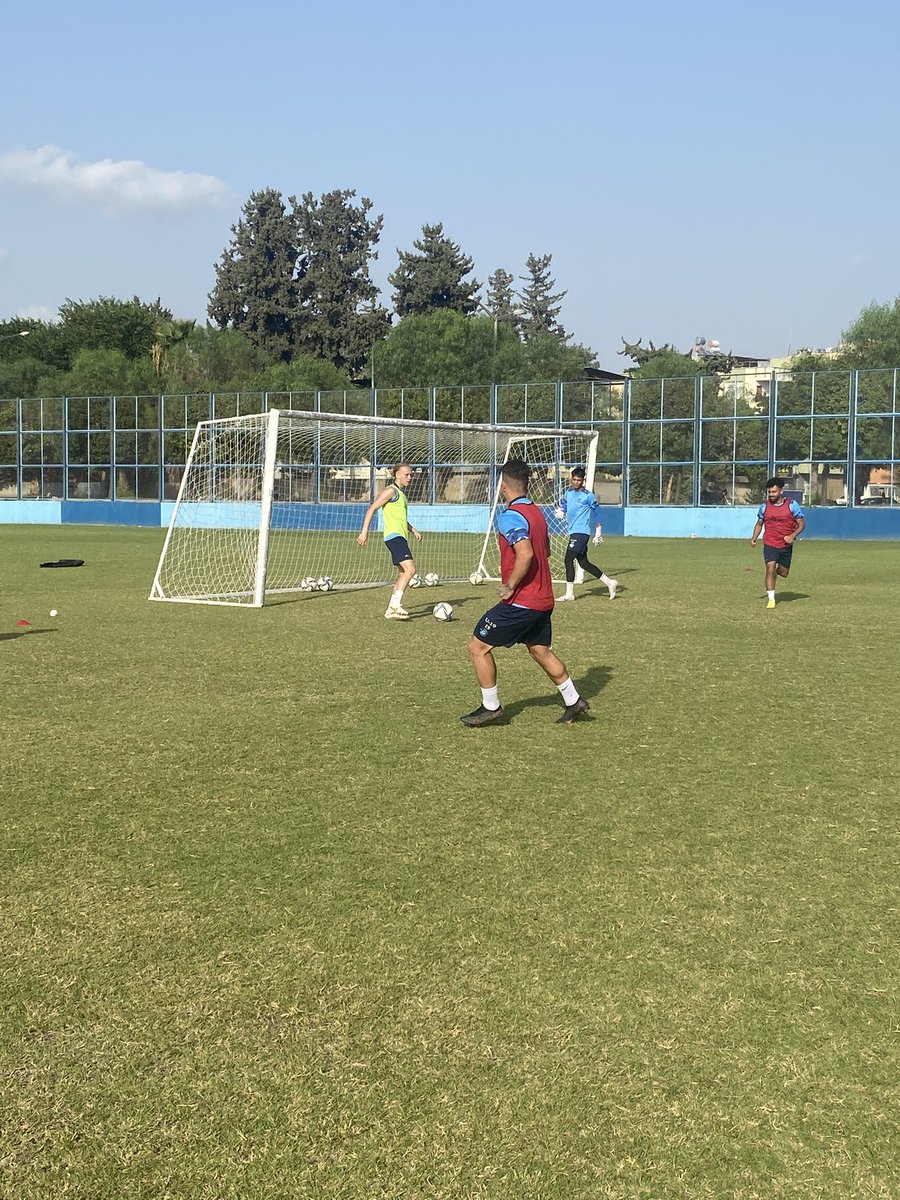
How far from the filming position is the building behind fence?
1391 inches

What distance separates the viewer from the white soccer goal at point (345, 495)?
27172mm

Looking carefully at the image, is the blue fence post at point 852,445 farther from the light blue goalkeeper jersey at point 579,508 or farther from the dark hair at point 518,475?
the dark hair at point 518,475

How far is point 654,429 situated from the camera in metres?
38.2

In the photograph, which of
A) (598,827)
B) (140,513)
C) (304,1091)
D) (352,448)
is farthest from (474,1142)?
(140,513)

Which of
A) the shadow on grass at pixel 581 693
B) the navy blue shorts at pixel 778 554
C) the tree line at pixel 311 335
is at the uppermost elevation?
the tree line at pixel 311 335

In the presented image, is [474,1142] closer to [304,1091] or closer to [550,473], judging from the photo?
[304,1091]

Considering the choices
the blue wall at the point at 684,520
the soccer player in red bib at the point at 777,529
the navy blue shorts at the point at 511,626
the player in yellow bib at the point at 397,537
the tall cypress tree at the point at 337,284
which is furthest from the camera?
the tall cypress tree at the point at 337,284

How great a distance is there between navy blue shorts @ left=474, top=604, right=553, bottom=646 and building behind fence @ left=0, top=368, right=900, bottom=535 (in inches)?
1161

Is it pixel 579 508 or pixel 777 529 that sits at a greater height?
pixel 579 508

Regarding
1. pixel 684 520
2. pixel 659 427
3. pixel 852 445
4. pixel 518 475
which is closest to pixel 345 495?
pixel 659 427

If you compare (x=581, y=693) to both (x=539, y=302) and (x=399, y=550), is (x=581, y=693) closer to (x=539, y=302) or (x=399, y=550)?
(x=399, y=550)

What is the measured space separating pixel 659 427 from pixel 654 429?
0.62 feet

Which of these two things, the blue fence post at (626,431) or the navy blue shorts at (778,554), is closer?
the navy blue shorts at (778,554)

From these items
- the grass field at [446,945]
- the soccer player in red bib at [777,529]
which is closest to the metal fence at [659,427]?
the soccer player in red bib at [777,529]
